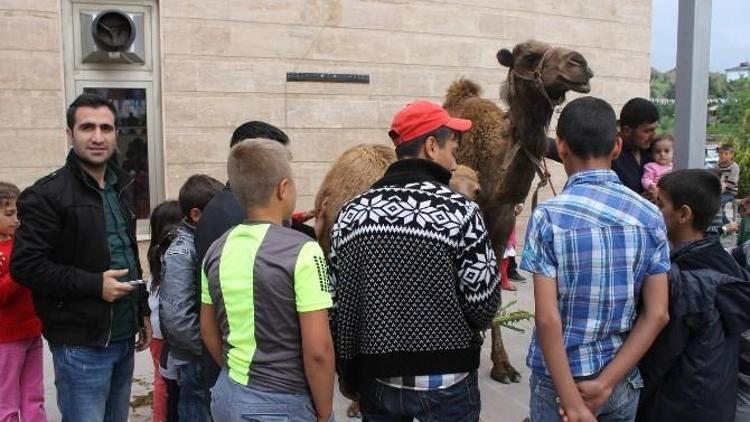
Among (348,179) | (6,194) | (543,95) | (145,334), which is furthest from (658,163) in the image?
(6,194)

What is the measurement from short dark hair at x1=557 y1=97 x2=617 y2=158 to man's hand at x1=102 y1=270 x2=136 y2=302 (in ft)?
6.49

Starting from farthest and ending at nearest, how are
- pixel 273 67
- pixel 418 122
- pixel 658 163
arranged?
pixel 273 67 → pixel 658 163 → pixel 418 122

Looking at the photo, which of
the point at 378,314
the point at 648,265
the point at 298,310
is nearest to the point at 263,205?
the point at 298,310

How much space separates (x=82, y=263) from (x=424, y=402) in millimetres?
1687

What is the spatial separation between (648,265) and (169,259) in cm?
211

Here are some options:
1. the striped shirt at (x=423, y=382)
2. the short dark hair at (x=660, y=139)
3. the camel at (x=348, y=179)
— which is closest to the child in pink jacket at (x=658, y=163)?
the short dark hair at (x=660, y=139)

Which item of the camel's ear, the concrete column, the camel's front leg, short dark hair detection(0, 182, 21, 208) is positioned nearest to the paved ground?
the camel's front leg

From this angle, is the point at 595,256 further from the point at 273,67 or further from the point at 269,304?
the point at 273,67

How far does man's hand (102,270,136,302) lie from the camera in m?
3.02

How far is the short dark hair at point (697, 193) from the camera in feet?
8.52

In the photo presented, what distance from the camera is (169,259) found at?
3260mm

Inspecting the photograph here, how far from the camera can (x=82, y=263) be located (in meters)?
3.09

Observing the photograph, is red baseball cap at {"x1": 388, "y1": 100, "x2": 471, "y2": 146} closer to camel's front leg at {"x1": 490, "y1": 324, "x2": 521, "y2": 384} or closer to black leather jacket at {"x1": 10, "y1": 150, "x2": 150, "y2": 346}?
black leather jacket at {"x1": 10, "y1": 150, "x2": 150, "y2": 346}

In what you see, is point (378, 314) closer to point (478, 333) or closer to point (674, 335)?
point (478, 333)
